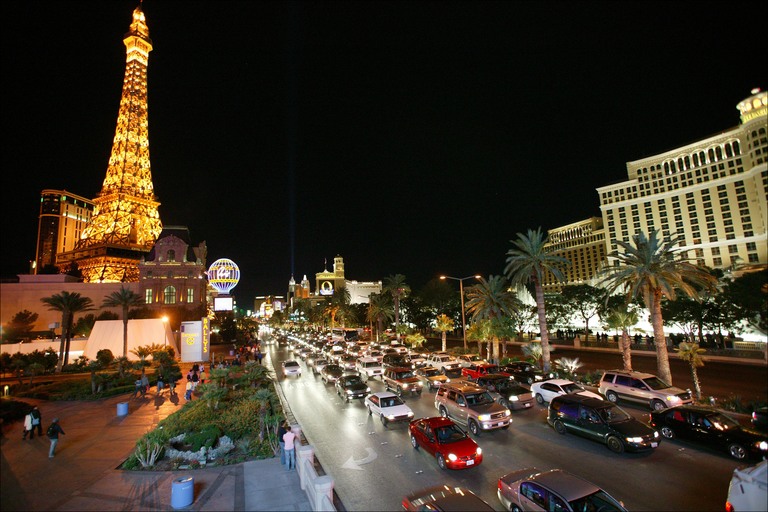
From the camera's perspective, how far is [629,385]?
754 inches

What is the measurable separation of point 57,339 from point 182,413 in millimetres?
41439

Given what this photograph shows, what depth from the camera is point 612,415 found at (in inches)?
554

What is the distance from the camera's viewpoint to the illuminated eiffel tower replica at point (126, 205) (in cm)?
9069

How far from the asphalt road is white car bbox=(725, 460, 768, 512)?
1.88 metres

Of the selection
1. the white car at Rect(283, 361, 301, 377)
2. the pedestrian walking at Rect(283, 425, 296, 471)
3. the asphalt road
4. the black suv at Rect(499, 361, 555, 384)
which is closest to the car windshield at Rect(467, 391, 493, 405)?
the asphalt road

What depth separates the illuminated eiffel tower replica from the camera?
90688 millimetres

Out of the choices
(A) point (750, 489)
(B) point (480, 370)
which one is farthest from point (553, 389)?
(A) point (750, 489)

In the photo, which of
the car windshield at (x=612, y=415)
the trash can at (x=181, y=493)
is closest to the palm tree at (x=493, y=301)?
the car windshield at (x=612, y=415)

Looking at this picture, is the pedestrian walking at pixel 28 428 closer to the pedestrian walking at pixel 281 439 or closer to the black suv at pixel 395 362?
the pedestrian walking at pixel 281 439

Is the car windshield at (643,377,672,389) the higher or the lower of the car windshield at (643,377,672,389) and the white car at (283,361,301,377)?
the higher

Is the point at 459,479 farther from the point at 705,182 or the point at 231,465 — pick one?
the point at 705,182

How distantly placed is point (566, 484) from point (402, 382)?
15928 mm

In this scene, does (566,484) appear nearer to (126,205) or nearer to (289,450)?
(289,450)

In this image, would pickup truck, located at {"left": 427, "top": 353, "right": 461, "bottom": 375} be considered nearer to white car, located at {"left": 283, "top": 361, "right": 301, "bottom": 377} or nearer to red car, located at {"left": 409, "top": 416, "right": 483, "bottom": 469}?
white car, located at {"left": 283, "top": 361, "right": 301, "bottom": 377}
